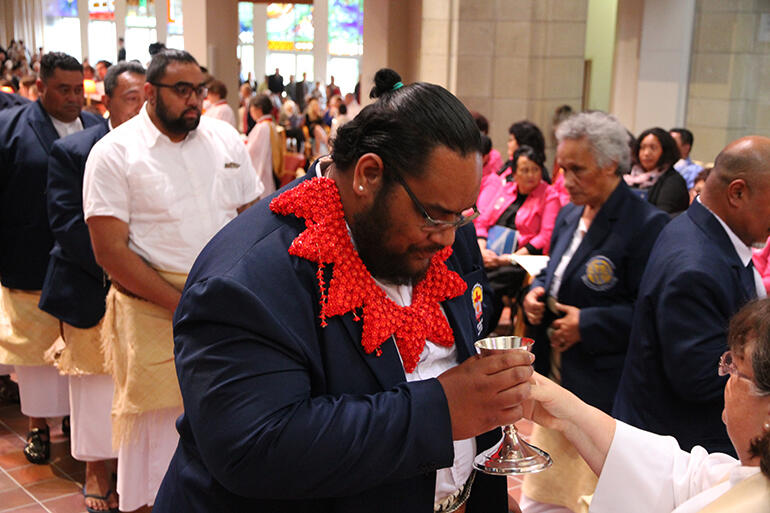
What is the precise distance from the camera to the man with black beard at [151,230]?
11.6 feet

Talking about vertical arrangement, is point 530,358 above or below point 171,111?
below

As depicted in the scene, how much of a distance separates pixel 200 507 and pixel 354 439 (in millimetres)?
427

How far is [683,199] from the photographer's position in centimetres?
668

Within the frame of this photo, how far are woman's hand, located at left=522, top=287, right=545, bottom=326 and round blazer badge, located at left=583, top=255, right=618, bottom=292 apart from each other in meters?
0.31

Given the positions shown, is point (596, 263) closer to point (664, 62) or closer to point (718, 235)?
point (718, 235)

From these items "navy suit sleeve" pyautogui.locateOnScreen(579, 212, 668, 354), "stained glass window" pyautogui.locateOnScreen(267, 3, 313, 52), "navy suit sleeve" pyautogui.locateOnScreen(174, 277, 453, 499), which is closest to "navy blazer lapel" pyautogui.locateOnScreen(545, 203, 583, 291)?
"navy suit sleeve" pyautogui.locateOnScreen(579, 212, 668, 354)

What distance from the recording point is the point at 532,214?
20.3 ft

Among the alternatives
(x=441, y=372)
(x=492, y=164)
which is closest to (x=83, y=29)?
(x=492, y=164)

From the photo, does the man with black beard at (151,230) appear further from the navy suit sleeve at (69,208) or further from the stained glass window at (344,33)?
the stained glass window at (344,33)

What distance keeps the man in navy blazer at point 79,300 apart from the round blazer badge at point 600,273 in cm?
224

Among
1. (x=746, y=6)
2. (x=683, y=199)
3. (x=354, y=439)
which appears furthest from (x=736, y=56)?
(x=354, y=439)

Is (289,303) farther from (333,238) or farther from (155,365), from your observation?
(155,365)

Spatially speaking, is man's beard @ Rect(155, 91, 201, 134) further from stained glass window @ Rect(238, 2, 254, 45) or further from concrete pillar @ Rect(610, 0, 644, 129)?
stained glass window @ Rect(238, 2, 254, 45)

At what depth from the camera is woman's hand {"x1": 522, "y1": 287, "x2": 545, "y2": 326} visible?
3828mm
